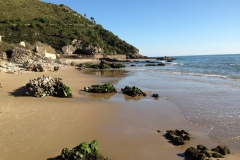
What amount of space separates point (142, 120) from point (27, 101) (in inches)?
208

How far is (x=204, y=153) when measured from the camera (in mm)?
4941

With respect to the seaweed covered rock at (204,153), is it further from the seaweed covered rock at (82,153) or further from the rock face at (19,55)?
the rock face at (19,55)

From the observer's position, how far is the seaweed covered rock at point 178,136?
18.7 ft

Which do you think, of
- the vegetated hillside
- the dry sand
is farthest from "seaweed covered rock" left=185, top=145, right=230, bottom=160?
the vegetated hillside

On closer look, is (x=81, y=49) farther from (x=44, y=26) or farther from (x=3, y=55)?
(x=3, y=55)

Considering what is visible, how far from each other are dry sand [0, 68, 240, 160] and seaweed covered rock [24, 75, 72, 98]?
473mm

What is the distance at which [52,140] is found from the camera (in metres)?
5.60

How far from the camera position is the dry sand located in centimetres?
510

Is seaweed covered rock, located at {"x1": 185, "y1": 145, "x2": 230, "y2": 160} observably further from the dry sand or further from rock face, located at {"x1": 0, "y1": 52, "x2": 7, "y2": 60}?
rock face, located at {"x1": 0, "y1": 52, "x2": 7, "y2": 60}

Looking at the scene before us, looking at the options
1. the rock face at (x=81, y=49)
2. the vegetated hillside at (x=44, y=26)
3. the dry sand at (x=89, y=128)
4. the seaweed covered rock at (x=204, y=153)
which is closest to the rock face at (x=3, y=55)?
the dry sand at (x=89, y=128)

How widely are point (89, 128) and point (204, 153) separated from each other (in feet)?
11.3

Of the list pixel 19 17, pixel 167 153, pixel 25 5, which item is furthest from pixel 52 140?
pixel 25 5

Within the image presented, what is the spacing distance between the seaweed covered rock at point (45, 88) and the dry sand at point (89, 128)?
0.47 meters

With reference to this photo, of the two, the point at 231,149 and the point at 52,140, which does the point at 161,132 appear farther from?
the point at 52,140
